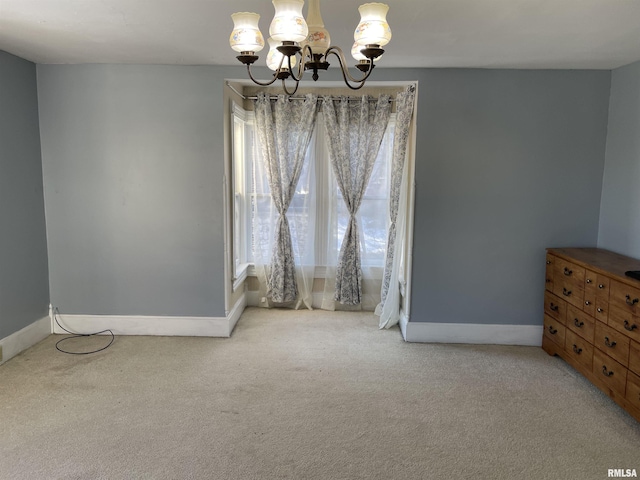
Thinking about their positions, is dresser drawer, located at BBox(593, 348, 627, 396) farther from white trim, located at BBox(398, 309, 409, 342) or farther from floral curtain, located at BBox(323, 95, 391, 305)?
floral curtain, located at BBox(323, 95, 391, 305)

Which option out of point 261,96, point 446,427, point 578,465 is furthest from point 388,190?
point 578,465

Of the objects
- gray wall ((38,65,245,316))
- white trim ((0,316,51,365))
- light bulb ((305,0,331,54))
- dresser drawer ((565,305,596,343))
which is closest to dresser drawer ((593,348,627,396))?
dresser drawer ((565,305,596,343))

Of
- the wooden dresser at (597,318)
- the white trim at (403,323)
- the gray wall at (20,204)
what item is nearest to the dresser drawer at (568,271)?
the wooden dresser at (597,318)

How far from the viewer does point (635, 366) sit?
8.57 feet

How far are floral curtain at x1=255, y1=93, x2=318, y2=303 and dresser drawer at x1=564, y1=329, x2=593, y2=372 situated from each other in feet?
8.73

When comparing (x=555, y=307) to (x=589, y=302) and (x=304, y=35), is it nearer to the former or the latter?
(x=589, y=302)

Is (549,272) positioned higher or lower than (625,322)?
higher

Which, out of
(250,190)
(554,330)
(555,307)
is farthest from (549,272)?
(250,190)

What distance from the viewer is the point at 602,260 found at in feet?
10.6

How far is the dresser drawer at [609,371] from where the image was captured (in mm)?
2730

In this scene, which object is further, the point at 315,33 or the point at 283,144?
the point at 283,144

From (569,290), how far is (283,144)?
113 inches

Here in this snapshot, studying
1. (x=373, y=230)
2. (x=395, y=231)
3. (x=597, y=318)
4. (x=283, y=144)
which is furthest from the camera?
(x=373, y=230)

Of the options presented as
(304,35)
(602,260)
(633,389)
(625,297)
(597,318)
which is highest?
(304,35)
